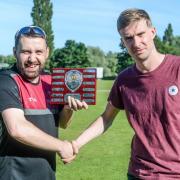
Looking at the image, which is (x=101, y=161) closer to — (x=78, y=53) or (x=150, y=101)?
(x=150, y=101)

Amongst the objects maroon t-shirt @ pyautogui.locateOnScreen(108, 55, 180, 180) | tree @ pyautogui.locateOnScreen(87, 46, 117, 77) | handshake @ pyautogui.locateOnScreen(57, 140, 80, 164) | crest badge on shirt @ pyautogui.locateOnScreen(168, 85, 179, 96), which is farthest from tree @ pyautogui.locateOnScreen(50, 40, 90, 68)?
crest badge on shirt @ pyautogui.locateOnScreen(168, 85, 179, 96)

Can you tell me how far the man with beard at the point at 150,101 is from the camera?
14.5 feet

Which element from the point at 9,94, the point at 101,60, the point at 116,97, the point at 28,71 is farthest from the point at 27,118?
the point at 101,60

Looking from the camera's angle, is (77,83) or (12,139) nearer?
(12,139)

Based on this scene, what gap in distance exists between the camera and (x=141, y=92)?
462 centimetres

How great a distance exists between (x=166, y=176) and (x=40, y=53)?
1.48m

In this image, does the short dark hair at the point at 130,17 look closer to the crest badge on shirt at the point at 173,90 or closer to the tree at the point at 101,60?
the crest badge on shirt at the point at 173,90

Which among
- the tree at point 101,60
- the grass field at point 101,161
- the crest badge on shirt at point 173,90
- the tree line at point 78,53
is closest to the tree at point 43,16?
the tree line at point 78,53

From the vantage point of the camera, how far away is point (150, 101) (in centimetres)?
453

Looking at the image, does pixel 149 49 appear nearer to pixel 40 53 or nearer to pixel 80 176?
pixel 40 53

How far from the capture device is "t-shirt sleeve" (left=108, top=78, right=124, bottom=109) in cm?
495

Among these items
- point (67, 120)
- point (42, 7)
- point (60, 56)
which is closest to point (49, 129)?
point (67, 120)

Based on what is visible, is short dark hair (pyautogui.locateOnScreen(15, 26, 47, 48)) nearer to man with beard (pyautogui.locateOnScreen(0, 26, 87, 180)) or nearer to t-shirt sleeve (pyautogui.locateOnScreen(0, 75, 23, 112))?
man with beard (pyautogui.locateOnScreen(0, 26, 87, 180))

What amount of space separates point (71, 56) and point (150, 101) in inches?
3715
